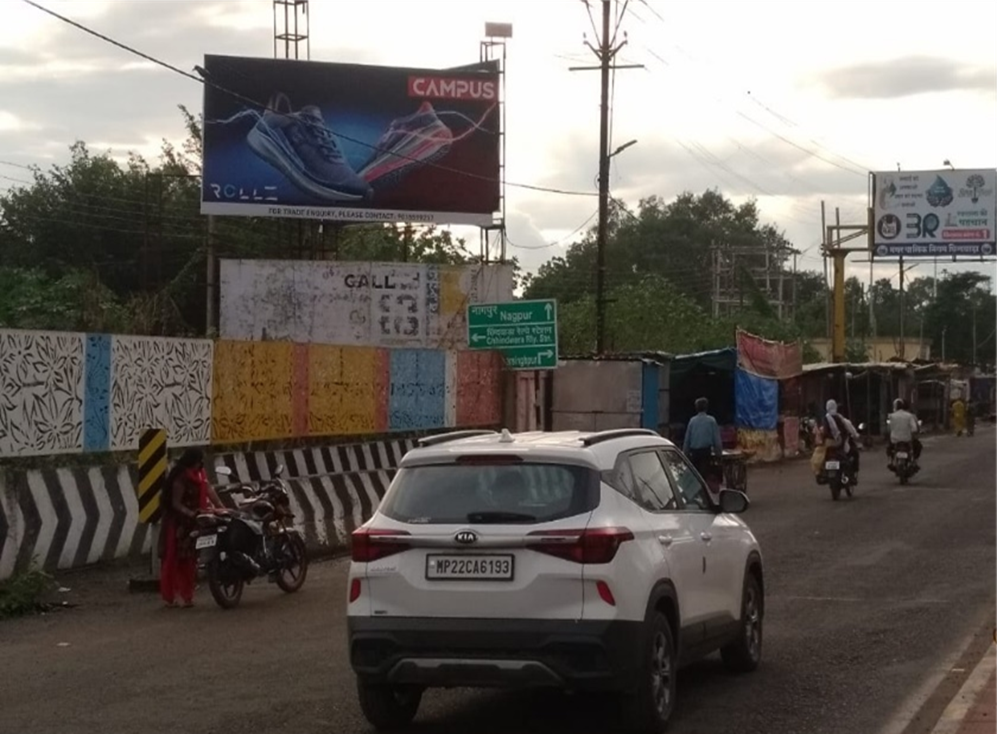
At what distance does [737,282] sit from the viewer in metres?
97.9

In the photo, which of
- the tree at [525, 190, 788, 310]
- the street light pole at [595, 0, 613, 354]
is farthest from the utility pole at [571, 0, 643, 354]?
the tree at [525, 190, 788, 310]

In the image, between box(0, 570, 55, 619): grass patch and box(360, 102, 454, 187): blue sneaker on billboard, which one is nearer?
box(0, 570, 55, 619): grass patch

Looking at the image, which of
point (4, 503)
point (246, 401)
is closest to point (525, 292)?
point (246, 401)

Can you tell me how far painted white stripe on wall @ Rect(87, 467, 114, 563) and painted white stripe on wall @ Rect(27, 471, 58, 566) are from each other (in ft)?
2.46

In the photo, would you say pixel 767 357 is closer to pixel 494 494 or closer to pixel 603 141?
pixel 603 141

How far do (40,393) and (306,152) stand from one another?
74.6ft

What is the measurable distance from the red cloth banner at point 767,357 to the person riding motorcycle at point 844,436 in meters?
11.4

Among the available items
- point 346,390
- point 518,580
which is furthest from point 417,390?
point 518,580

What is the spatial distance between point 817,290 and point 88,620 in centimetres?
11907

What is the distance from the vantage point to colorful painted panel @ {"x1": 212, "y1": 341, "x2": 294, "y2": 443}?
19562mm

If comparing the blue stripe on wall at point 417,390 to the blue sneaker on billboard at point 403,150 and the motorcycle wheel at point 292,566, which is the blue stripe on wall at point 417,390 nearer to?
the motorcycle wheel at point 292,566

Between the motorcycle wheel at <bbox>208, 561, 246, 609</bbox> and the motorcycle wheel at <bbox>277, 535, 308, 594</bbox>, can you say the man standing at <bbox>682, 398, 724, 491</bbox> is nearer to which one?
the motorcycle wheel at <bbox>277, 535, 308, 594</bbox>

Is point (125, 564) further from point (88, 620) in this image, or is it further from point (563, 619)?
point (563, 619)

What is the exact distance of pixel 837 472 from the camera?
27.8 metres
